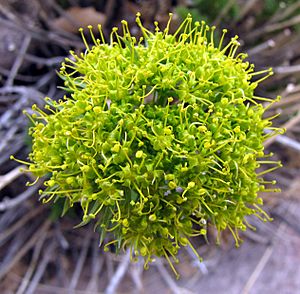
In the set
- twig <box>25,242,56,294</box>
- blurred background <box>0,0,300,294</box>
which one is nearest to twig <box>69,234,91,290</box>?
blurred background <box>0,0,300,294</box>

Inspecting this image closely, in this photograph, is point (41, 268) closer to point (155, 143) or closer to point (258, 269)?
point (258, 269)

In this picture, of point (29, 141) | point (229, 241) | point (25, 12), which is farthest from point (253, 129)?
point (25, 12)

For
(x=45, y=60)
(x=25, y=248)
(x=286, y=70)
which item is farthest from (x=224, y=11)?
(x=25, y=248)

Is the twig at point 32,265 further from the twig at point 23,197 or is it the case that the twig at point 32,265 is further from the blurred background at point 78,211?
the twig at point 23,197

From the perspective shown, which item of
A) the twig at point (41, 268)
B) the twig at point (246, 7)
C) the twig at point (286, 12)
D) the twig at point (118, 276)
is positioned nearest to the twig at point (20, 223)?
the twig at point (41, 268)

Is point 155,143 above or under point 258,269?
above

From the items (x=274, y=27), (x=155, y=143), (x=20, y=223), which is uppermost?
(x=274, y=27)

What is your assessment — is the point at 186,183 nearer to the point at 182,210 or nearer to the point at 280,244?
the point at 182,210

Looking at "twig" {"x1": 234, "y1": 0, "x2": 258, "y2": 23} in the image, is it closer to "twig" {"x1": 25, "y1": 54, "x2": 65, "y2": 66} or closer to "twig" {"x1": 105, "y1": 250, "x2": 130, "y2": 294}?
"twig" {"x1": 25, "y1": 54, "x2": 65, "y2": 66}
